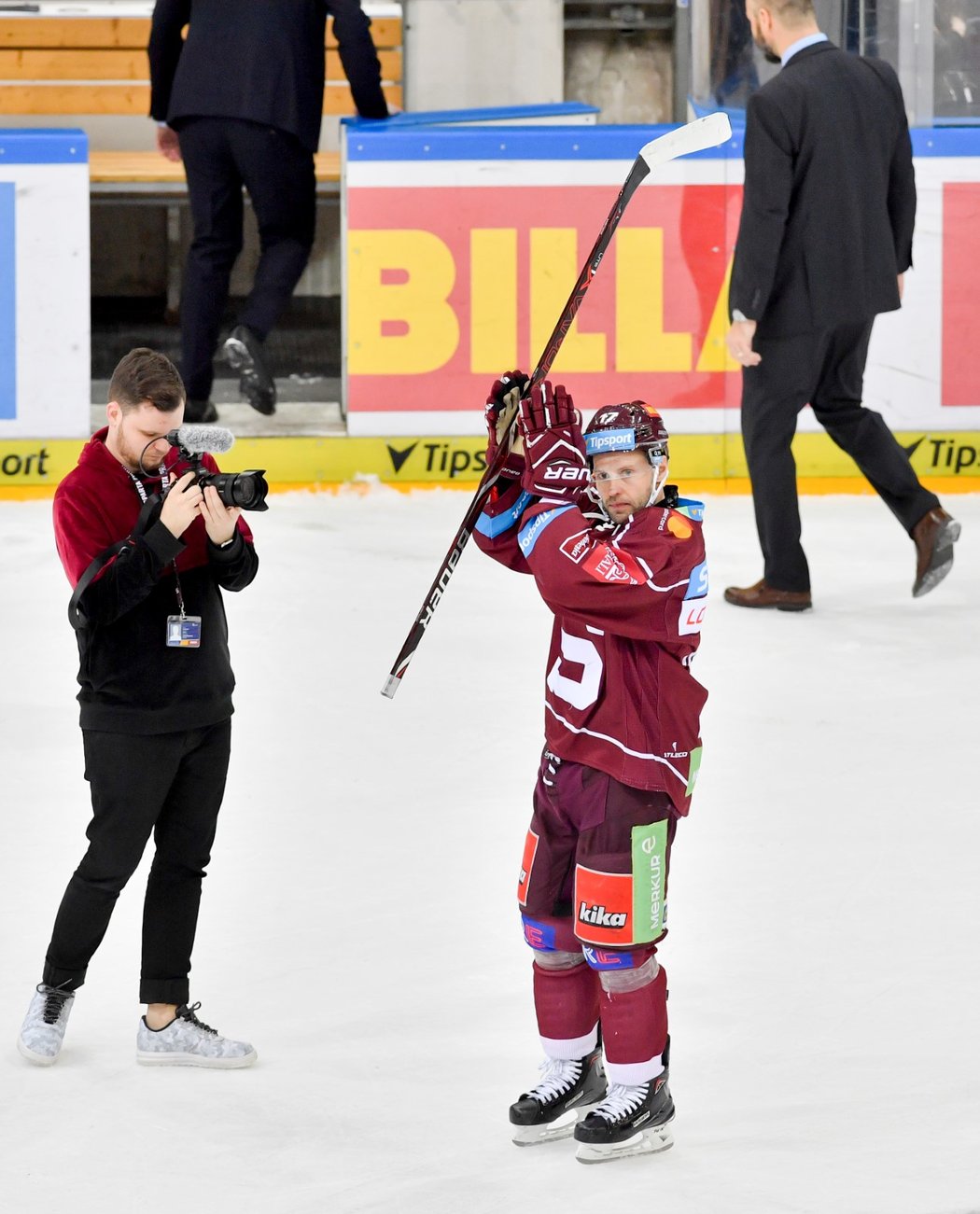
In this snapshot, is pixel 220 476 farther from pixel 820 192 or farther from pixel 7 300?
pixel 7 300

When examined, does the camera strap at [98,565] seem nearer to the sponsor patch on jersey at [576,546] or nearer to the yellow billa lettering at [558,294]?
the sponsor patch on jersey at [576,546]

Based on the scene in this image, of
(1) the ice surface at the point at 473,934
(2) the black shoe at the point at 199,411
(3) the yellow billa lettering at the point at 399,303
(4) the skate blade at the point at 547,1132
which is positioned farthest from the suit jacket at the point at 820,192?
(4) the skate blade at the point at 547,1132

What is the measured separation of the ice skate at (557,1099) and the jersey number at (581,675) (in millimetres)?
515

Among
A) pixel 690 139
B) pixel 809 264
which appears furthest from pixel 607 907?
pixel 809 264

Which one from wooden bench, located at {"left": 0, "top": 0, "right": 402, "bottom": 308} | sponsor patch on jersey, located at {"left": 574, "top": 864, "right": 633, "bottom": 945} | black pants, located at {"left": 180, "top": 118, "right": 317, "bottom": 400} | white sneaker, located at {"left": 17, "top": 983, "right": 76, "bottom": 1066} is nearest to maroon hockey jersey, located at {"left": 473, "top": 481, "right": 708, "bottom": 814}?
sponsor patch on jersey, located at {"left": 574, "top": 864, "right": 633, "bottom": 945}

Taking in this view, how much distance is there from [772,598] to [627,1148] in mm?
3244

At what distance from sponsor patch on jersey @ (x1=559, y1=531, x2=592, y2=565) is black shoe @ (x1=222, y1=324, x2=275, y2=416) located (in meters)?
4.55

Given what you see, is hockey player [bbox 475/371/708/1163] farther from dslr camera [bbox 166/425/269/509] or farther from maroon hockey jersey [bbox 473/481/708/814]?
dslr camera [bbox 166/425/269/509]

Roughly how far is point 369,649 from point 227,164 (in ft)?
8.51

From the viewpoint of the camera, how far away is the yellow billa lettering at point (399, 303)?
23.7 ft

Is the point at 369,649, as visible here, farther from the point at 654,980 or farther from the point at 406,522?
the point at 654,980

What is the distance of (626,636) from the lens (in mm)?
2719

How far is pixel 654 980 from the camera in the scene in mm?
2746

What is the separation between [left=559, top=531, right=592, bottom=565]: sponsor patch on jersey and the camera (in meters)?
2.68
